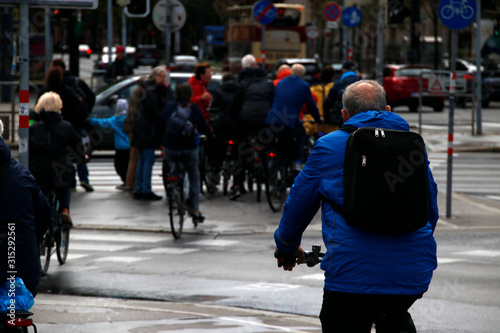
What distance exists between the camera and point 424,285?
3930 mm

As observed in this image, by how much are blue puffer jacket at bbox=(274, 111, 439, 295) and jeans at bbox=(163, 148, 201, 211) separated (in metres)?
7.61

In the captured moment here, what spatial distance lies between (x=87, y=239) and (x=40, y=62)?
27.7 m

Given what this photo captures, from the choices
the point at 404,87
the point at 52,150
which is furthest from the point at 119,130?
the point at 404,87

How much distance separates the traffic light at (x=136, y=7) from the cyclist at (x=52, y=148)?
7.65 m

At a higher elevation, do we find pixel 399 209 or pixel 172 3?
pixel 172 3

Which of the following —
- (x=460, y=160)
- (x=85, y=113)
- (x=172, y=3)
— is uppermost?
(x=172, y=3)

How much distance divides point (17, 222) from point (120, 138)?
10.4 meters

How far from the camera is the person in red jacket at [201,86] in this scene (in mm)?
15094

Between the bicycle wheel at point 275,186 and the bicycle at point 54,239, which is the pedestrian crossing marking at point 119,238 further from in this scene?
the bicycle wheel at point 275,186

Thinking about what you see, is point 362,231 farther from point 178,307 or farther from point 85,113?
point 85,113

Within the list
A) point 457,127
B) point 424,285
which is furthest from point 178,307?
point 457,127

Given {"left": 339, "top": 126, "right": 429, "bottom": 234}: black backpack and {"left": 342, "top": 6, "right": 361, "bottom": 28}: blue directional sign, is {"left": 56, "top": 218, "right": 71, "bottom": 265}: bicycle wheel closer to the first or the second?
{"left": 339, "top": 126, "right": 429, "bottom": 234}: black backpack

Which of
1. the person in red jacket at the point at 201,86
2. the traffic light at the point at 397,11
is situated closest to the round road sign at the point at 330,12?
the traffic light at the point at 397,11

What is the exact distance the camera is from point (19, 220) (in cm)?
481
